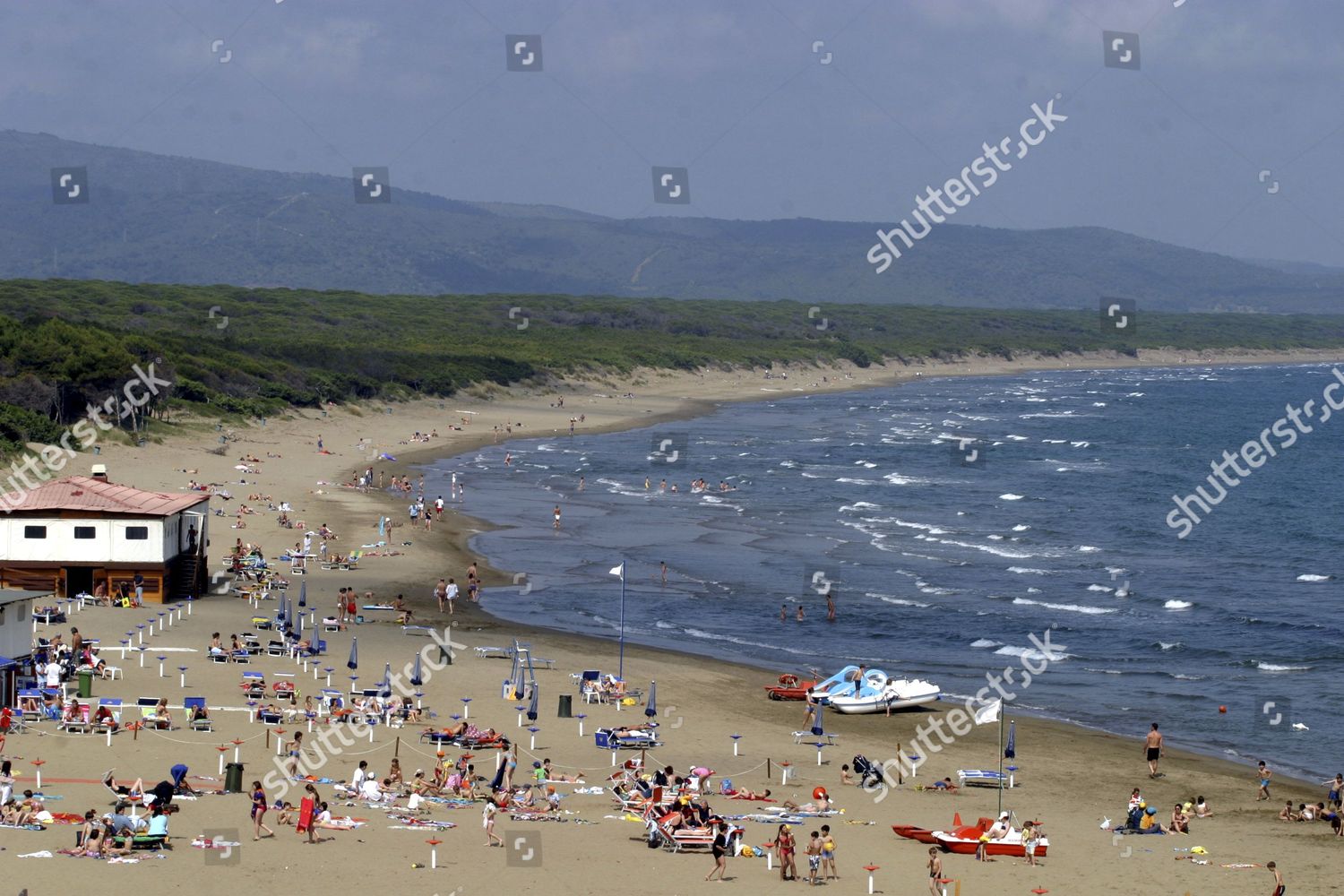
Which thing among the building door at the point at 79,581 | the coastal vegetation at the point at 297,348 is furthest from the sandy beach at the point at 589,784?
the coastal vegetation at the point at 297,348

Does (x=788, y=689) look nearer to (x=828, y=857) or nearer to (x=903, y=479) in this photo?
(x=828, y=857)

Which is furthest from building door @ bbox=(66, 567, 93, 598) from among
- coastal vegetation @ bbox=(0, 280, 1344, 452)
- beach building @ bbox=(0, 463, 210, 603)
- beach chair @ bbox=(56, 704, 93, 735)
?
coastal vegetation @ bbox=(0, 280, 1344, 452)

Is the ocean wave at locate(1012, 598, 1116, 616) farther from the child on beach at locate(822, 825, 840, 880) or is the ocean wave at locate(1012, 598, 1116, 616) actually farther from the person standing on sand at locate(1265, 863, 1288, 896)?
the child on beach at locate(822, 825, 840, 880)

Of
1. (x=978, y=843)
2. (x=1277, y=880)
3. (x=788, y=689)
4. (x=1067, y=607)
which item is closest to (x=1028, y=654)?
(x=1067, y=607)

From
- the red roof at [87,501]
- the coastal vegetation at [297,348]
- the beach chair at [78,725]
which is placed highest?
the coastal vegetation at [297,348]

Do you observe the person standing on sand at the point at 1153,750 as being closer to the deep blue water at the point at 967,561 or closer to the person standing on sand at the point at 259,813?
the deep blue water at the point at 967,561

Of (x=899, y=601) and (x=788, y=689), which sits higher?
(x=899, y=601)
